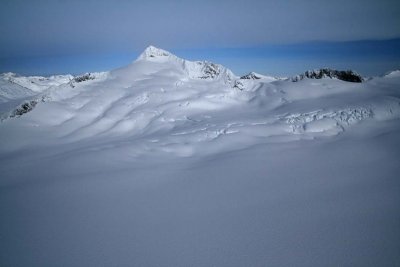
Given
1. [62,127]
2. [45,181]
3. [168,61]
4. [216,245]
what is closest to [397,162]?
[216,245]

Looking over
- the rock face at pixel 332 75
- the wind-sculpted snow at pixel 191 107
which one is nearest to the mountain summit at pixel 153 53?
the wind-sculpted snow at pixel 191 107

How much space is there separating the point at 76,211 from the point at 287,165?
8.12m

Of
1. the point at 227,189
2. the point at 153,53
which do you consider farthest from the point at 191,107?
A: the point at 153,53

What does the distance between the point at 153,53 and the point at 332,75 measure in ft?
77.3

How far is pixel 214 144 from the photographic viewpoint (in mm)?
14539

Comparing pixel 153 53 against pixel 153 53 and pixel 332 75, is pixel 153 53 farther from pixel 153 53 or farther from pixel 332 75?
pixel 332 75

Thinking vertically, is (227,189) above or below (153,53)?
below

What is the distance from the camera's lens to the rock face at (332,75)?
→ 74.7 feet

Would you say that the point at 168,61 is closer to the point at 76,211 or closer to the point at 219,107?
the point at 219,107

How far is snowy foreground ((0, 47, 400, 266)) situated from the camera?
573cm

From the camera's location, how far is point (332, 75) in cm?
2397

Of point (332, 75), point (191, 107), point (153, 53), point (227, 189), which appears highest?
point (153, 53)

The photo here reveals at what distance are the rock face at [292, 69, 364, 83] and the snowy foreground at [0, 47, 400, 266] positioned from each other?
69.0 inches

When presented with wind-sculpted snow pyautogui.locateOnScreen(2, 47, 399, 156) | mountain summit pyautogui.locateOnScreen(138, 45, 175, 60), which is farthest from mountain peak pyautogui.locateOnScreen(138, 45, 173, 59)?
wind-sculpted snow pyautogui.locateOnScreen(2, 47, 399, 156)
